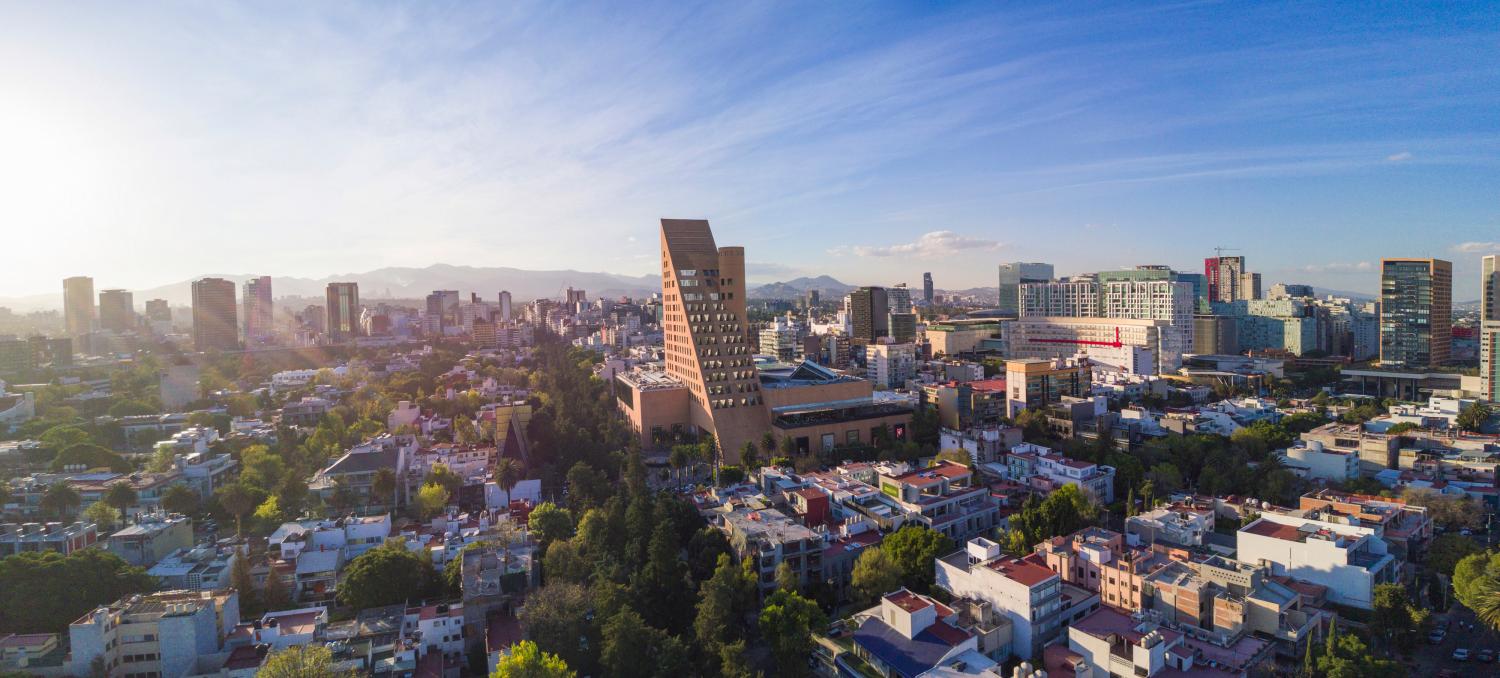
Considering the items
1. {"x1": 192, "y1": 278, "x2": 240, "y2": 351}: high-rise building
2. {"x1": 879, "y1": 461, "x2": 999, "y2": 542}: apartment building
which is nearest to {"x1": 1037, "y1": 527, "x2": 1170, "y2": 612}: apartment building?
{"x1": 879, "y1": 461, "x2": 999, "y2": 542}: apartment building

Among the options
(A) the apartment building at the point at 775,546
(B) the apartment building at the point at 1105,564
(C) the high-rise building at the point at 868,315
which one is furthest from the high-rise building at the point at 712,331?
(C) the high-rise building at the point at 868,315

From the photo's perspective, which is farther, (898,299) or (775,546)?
(898,299)

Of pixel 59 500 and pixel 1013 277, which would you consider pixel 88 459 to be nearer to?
pixel 59 500

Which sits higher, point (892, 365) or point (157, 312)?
point (157, 312)

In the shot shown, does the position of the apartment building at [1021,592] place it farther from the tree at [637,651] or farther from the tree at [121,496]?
the tree at [121,496]

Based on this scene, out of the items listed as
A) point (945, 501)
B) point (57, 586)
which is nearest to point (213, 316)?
point (57, 586)

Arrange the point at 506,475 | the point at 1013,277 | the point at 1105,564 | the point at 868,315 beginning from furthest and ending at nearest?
the point at 1013,277 → the point at 868,315 → the point at 506,475 → the point at 1105,564

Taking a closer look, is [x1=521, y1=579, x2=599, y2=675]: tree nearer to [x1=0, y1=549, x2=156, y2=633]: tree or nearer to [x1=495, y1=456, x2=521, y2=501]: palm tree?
[x1=0, y1=549, x2=156, y2=633]: tree

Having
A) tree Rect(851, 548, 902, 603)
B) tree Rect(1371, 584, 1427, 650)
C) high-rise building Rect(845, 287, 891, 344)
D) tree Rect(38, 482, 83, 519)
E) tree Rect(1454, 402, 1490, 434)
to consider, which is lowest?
tree Rect(1371, 584, 1427, 650)
